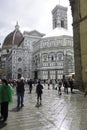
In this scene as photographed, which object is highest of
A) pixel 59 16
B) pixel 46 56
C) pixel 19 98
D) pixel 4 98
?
pixel 59 16

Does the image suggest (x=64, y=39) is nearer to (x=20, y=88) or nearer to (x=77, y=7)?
(x=77, y=7)

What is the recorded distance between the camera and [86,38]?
19.0m

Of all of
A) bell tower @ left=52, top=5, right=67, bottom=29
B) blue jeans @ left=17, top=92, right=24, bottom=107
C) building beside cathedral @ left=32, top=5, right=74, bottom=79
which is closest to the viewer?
blue jeans @ left=17, top=92, right=24, bottom=107

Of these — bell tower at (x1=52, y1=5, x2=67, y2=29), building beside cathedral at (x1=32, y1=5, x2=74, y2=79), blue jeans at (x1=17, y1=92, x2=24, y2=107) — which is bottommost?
blue jeans at (x1=17, y1=92, x2=24, y2=107)

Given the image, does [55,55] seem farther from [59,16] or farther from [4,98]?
[4,98]

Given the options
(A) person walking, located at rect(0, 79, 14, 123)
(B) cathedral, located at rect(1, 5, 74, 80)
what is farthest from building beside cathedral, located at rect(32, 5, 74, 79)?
(A) person walking, located at rect(0, 79, 14, 123)

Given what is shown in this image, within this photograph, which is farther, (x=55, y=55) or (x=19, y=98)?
(x=55, y=55)

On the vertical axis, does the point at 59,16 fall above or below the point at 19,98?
above

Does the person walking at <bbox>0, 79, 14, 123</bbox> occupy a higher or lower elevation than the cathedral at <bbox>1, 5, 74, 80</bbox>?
lower

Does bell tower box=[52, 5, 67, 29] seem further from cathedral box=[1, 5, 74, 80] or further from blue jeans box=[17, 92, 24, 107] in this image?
blue jeans box=[17, 92, 24, 107]

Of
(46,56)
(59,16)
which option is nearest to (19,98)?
(46,56)

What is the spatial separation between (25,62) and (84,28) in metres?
62.9

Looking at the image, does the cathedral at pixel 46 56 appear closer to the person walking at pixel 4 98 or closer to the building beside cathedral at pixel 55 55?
the building beside cathedral at pixel 55 55

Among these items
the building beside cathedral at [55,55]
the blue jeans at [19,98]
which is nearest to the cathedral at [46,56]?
the building beside cathedral at [55,55]
